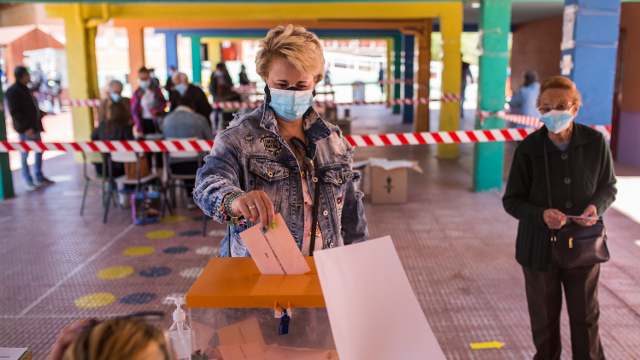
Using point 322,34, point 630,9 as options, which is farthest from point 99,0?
point 322,34

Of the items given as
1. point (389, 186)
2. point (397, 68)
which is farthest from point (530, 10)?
point (389, 186)

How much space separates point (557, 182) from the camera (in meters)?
2.52

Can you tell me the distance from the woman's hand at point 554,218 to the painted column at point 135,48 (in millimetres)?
13350

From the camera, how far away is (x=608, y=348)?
3.15 meters

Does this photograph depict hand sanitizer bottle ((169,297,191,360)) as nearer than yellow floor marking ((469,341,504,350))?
Yes

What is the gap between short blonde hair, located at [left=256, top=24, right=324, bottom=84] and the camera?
5.30 ft

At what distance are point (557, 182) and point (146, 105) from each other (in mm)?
7552

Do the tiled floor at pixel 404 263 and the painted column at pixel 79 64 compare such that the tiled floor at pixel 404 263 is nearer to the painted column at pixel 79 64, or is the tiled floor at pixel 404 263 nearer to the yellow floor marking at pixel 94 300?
the yellow floor marking at pixel 94 300

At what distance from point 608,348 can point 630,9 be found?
26.0 ft

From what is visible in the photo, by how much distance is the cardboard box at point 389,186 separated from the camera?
21.9 feet

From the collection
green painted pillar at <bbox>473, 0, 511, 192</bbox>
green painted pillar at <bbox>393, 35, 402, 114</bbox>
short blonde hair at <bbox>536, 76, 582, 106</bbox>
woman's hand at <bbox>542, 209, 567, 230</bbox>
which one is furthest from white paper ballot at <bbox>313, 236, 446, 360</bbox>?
green painted pillar at <bbox>393, 35, 402, 114</bbox>

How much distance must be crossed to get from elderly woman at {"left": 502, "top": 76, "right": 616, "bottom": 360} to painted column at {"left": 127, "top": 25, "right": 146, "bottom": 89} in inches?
517

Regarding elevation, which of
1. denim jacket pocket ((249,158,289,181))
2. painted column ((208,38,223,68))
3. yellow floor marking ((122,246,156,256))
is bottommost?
yellow floor marking ((122,246,156,256))

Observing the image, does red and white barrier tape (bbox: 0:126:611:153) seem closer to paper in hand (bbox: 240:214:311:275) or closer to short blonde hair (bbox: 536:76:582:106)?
short blonde hair (bbox: 536:76:582:106)
